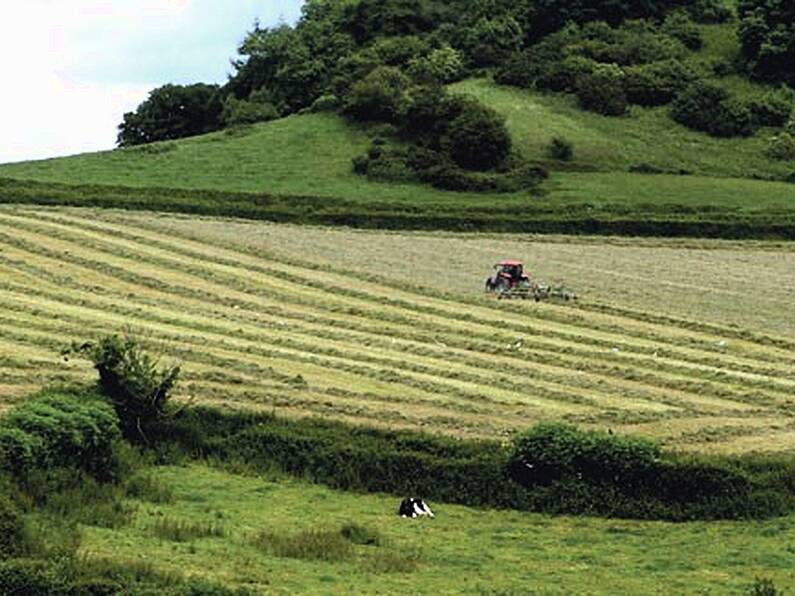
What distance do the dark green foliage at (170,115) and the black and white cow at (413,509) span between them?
103513 millimetres

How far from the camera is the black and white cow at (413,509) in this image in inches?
1758

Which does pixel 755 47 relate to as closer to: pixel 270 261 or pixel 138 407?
pixel 270 261

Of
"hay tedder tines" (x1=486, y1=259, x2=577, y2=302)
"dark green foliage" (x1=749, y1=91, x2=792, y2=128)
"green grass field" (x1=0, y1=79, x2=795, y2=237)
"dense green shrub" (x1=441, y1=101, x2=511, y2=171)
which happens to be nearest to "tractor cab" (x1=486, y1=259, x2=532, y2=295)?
"hay tedder tines" (x1=486, y1=259, x2=577, y2=302)

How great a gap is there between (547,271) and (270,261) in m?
13.3

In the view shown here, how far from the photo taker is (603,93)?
120688mm

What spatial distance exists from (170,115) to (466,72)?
30.0 metres

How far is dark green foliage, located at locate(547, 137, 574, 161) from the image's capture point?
111m

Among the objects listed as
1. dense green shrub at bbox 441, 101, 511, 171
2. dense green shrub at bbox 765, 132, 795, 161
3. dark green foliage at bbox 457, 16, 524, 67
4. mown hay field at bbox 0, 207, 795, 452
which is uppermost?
dark green foliage at bbox 457, 16, 524, 67

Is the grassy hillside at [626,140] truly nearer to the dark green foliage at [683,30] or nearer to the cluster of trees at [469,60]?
the cluster of trees at [469,60]

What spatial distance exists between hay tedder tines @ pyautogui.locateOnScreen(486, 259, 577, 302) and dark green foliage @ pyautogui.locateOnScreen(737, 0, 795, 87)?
58785 millimetres

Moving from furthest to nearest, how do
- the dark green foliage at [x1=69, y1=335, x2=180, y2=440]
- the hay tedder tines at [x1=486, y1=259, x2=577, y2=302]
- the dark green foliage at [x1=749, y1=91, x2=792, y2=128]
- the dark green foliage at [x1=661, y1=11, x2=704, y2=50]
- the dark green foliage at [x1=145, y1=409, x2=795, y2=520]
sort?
the dark green foliage at [x1=661, y1=11, x2=704, y2=50] < the dark green foliage at [x1=749, y1=91, x2=792, y2=128] < the hay tedder tines at [x1=486, y1=259, x2=577, y2=302] < the dark green foliage at [x1=69, y1=335, x2=180, y2=440] < the dark green foliage at [x1=145, y1=409, x2=795, y2=520]

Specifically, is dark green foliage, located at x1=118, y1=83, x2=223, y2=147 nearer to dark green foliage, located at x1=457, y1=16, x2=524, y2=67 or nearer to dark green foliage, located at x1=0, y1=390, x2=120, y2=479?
dark green foliage, located at x1=457, y1=16, x2=524, y2=67

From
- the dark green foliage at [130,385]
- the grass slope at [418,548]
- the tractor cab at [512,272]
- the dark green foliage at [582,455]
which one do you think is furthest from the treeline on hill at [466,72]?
the grass slope at [418,548]

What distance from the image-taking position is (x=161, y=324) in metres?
64.4
